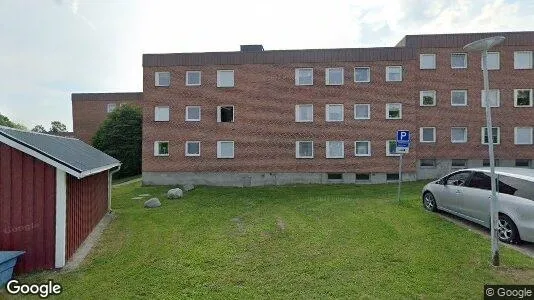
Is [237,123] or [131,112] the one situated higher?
[131,112]

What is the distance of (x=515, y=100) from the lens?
26.2m

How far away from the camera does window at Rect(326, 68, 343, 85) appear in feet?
84.9

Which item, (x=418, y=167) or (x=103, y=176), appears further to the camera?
(x=418, y=167)

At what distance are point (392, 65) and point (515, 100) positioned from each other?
409 inches

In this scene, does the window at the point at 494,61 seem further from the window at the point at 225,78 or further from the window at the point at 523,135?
the window at the point at 225,78

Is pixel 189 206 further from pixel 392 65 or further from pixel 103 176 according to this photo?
pixel 392 65

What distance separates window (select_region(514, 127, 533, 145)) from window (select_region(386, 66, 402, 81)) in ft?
34.3

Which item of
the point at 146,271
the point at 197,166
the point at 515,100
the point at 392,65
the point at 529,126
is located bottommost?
the point at 146,271

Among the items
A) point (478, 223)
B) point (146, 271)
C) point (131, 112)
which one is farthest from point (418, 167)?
point (131, 112)

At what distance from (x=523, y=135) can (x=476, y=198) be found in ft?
71.8

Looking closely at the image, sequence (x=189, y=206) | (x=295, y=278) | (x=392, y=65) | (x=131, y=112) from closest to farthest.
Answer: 1. (x=295, y=278)
2. (x=189, y=206)
3. (x=392, y=65)
4. (x=131, y=112)

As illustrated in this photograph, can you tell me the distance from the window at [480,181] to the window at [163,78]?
22612mm

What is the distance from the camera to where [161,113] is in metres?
26.6

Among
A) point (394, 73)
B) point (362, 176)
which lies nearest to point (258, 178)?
point (362, 176)
